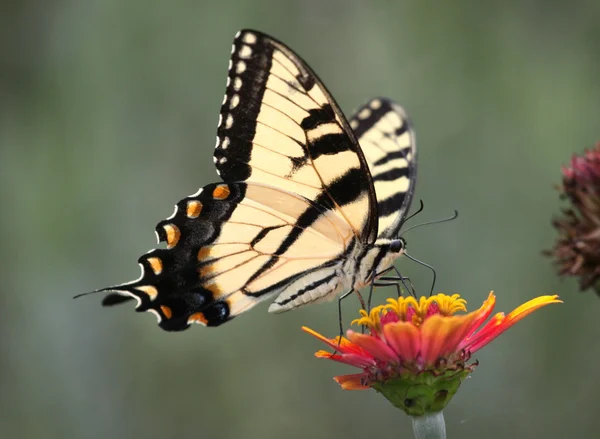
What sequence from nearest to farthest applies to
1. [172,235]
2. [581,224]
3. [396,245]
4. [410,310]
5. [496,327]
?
[581,224], [496,327], [410,310], [396,245], [172,235]

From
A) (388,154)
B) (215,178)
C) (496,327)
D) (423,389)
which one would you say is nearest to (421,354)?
(423,389)

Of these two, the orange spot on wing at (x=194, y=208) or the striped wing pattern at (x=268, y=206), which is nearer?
the striped wing pattern at (x=268, y=206)

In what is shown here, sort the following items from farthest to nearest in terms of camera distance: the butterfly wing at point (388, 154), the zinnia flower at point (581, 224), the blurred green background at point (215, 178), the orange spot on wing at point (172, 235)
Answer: the blurred green background at point (215, 178), the butterfly wing at point (388, 154), the orange spot on wing at point (172, 235), the zinnia flower at point (581, 224)

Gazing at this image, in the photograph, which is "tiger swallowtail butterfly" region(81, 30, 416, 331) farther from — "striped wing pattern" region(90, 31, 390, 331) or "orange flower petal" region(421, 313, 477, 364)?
"orange flower petal" region(421, 313, 477, 364)

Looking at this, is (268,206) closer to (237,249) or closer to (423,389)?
(237,249)

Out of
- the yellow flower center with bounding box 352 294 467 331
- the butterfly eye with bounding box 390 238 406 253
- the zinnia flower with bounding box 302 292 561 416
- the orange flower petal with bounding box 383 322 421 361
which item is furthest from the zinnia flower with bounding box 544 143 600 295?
the butterfly eye with bounding box 390 238 406 253

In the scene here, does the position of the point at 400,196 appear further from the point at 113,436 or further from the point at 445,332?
the point at 113,436

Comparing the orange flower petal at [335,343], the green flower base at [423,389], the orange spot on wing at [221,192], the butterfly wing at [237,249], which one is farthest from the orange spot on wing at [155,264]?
the green flower base at [423,389]

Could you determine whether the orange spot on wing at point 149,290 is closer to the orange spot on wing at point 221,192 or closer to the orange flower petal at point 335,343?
the orange spot on wing at point 221,192
